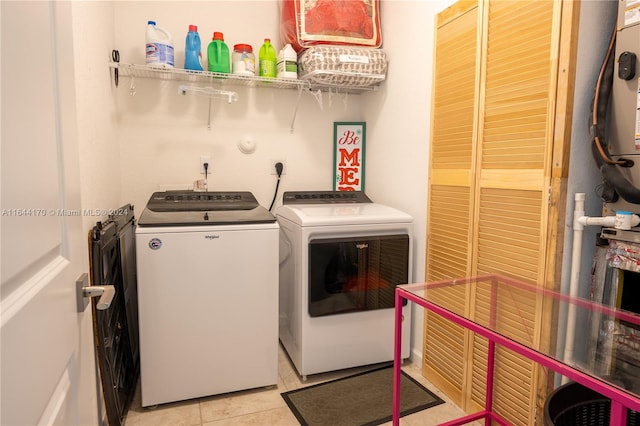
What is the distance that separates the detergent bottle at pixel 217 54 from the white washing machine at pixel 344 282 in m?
0.96

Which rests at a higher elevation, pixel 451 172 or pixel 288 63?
pixel 288 63

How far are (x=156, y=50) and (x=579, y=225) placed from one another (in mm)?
2208

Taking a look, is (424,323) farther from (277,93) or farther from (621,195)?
(277,93)

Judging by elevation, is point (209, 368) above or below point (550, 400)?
below

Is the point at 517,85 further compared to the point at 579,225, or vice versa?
the point at 517,85

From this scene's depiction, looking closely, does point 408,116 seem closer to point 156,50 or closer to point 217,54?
point 217,54

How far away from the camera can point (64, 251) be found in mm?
722

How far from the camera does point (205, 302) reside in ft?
6.27

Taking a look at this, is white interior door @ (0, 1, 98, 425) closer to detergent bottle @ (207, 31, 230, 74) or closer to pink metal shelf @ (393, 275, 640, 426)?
pink metal shelf @ (393, 275, 640, 426)

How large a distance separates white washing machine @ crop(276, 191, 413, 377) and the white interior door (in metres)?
1.37

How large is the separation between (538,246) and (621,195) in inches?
12.9

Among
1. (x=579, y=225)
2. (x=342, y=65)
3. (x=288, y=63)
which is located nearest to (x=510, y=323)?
(x=579, y=225)

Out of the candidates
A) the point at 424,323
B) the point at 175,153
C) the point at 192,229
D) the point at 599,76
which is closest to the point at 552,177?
the point at 599,76

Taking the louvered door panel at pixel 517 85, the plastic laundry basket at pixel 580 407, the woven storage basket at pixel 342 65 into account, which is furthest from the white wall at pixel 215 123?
the plastic laundry basket at pixel 580 407
